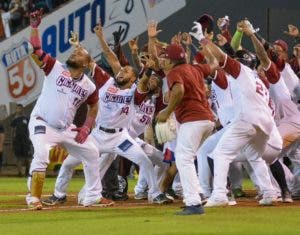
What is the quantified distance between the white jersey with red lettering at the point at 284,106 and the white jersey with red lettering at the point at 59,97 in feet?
11.1

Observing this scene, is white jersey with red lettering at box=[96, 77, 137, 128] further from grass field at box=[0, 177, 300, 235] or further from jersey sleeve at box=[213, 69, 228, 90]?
jersey sleeve at box=[213, 69, 228, 90]

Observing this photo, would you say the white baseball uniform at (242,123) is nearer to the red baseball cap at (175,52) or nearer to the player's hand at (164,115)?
the red baseball cap at (175,52)

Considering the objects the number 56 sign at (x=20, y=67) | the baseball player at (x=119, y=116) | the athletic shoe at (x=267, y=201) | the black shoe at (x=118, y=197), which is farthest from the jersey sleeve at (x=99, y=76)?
the number 56 sign at (x=20, y=67)

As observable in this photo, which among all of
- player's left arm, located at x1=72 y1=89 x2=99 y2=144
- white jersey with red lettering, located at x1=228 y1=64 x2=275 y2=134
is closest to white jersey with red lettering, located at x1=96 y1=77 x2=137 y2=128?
player's left arm, located at x1=72 y1=89 x2=99 y2=144

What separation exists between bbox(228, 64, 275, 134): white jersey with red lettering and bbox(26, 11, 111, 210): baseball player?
2256 millimetres

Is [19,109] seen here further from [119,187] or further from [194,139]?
[194,139]

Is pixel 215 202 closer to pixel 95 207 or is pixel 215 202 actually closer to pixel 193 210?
pixel 193 210

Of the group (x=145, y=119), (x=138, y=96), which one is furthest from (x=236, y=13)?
(x=138, y=96)

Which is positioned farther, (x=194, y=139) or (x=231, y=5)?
(x=231, y=5)

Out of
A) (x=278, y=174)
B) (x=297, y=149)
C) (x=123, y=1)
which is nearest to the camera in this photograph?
(x=278, y=174)

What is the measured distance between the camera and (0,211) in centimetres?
1298

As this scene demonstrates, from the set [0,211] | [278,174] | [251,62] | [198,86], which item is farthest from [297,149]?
[0,211]

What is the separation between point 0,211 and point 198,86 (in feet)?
11.3

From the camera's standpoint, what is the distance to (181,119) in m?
12.0
